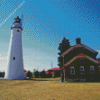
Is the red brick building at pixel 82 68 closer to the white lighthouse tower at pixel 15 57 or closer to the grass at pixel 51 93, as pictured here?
the grass at pixel 51 93

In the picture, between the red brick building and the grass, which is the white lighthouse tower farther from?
the grass

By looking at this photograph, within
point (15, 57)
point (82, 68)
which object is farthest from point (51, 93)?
point (15, 57)

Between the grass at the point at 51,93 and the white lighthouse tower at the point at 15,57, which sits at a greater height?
the white lighthouse tower at the point at 15,57

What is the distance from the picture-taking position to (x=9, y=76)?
96.0ft

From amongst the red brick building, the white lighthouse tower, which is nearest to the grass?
the red brick building

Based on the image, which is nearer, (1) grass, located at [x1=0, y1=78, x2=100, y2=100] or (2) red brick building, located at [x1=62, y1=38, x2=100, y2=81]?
(1) grass, located at [x1=0, y1=78, x2=100, y2=100]

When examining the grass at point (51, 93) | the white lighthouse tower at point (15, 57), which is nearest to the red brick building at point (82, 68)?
the grass at point (51, 93)

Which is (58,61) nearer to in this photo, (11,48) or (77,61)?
(77,61)

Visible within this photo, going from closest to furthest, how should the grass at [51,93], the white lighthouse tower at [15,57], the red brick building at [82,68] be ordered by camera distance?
the grass at [51,93] < the red brick building at [82,68] < the white lighthouse tower at [15,57]

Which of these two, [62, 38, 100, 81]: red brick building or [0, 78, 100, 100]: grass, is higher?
[62, 38, 100, 81]: red brick building

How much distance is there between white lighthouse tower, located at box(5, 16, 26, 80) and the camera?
29594 mm

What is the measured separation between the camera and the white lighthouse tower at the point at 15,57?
2959cm

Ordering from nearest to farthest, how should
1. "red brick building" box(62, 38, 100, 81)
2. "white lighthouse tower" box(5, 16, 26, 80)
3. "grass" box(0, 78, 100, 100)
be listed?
"grass" box(0, 78, 100, 100) < "red brick building" box(62, 38, 100, 81) < "white lighthouse tower" box(5, 16, 26, 80)

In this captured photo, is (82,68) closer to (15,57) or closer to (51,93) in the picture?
(51,93)
